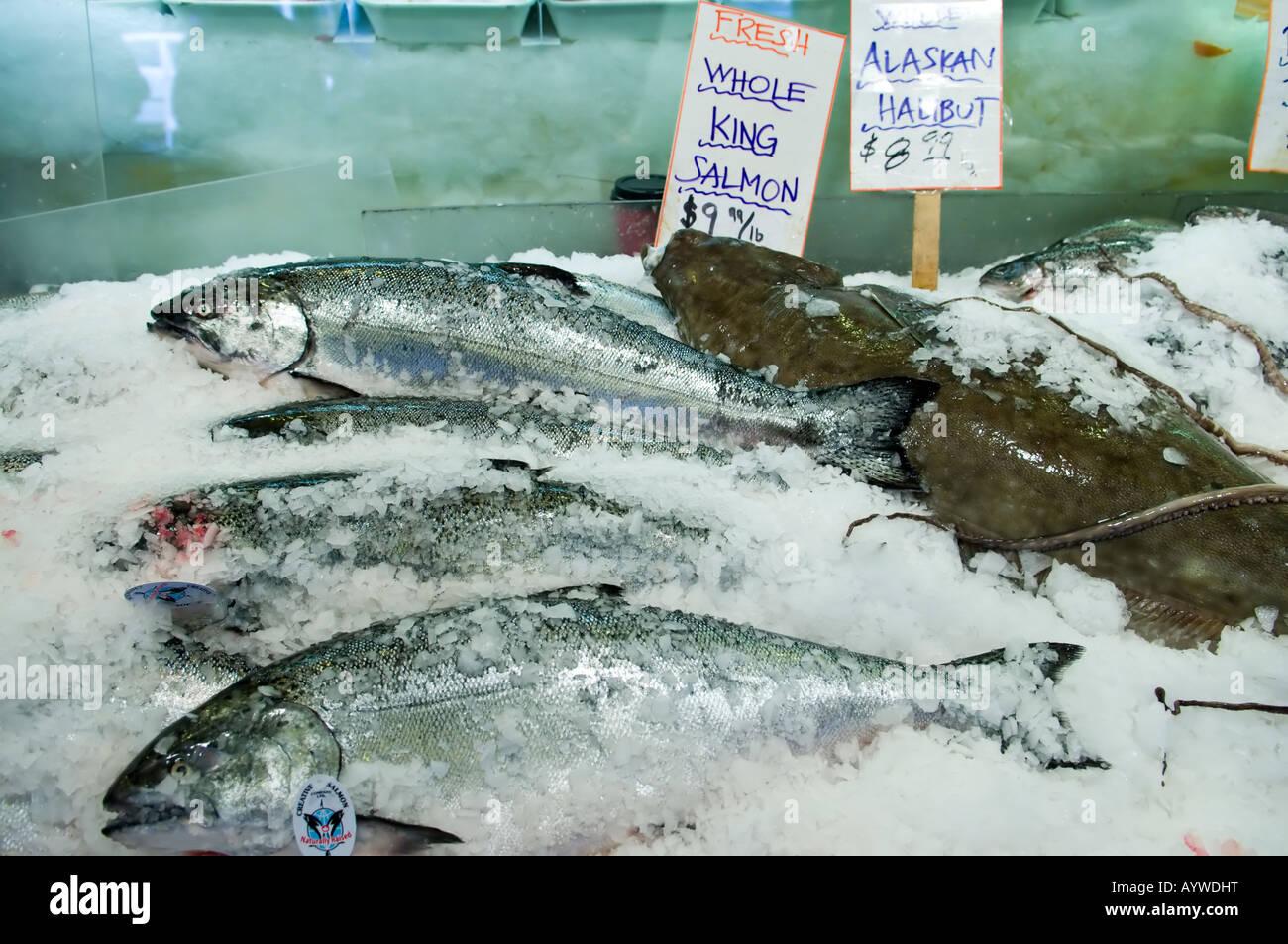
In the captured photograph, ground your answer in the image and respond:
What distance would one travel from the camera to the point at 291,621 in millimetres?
1818

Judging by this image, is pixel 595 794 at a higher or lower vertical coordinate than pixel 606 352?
lower

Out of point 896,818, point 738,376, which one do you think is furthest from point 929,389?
point 896,818

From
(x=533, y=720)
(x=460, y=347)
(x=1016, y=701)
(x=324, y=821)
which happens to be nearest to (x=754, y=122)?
(x=460, y=347)

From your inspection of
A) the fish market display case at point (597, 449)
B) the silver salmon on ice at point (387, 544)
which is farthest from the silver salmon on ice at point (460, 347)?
the silver salmon on ice at point (387, 544)

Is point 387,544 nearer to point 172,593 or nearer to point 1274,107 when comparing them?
point 172,593

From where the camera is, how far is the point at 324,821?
54.2 inches

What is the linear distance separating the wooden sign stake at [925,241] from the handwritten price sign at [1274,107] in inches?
62.3

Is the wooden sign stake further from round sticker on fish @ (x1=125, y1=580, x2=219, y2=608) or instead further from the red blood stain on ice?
round sticker on fish @ (x1=125, y1=580, x2=219, y2=608)

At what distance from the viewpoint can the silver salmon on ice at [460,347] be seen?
2369mm

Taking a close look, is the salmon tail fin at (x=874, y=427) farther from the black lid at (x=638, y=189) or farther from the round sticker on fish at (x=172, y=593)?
the black lid at (x=638, y=189)

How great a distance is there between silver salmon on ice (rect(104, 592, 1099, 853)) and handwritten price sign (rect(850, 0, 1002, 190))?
7.35ft

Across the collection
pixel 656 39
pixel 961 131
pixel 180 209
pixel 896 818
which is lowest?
pixel 896 818
